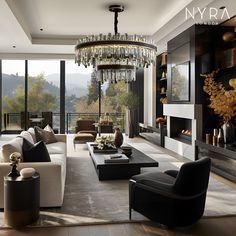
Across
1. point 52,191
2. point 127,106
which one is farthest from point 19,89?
point 52,191

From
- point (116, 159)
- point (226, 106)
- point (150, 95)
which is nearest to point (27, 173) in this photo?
point (116, 159)

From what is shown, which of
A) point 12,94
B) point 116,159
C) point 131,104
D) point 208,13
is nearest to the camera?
point 116,159

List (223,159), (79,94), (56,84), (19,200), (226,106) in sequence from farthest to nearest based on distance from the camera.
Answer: (79,94) → (56,84) → (226,106) → (223,159) → (19,200)

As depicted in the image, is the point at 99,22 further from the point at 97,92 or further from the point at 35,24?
the point at 97,92

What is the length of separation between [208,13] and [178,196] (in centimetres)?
370

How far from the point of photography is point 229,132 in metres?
5.44

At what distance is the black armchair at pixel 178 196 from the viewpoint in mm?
2701

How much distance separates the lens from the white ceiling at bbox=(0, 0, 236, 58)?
18.1ft

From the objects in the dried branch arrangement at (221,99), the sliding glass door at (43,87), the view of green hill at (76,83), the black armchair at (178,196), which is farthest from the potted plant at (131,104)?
the black armchair at (178,196)

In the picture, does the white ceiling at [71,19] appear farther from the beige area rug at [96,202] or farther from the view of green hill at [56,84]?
the beige area rug at [96,202]

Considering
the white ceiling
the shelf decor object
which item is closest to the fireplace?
the shelf decor object

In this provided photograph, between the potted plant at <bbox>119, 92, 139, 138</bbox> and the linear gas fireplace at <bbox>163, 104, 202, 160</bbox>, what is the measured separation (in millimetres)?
2440

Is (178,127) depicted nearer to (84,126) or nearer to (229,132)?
(229,132)

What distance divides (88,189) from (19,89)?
7813 millimetres
